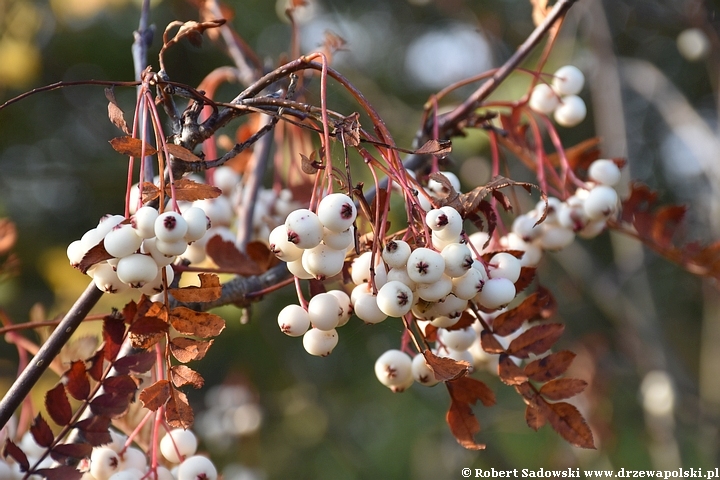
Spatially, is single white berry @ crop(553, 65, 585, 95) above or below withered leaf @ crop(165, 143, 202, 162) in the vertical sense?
below

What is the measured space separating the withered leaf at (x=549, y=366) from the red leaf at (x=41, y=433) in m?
0.40

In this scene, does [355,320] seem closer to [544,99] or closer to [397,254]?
[544,99]

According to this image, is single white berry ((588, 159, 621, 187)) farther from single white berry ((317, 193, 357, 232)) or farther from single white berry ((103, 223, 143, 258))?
single white berry ((103, 223, 143, 258))

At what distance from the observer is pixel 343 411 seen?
2.52 metres

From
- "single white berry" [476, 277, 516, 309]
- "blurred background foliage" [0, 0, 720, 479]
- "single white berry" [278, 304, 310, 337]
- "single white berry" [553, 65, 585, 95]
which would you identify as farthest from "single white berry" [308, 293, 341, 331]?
"blurred background foliage" [0, 0, 720, 479]

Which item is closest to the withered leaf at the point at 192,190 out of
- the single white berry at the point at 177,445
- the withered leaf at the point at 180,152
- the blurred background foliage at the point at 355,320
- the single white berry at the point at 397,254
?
the withered leaf at the point at 180,152

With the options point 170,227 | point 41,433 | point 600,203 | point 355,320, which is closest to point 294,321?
point 170,227

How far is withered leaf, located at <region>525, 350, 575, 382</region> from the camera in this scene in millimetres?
582

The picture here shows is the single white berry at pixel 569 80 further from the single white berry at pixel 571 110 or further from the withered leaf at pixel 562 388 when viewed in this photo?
the withered leaf at pixel 562 388

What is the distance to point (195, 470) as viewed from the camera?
55cm

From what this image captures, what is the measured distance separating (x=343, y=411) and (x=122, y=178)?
114 cm

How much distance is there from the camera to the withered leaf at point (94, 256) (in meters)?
0.45

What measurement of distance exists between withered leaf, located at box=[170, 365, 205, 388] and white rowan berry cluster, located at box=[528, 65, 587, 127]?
53cm

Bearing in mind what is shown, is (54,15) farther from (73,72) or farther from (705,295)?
(705,295)
